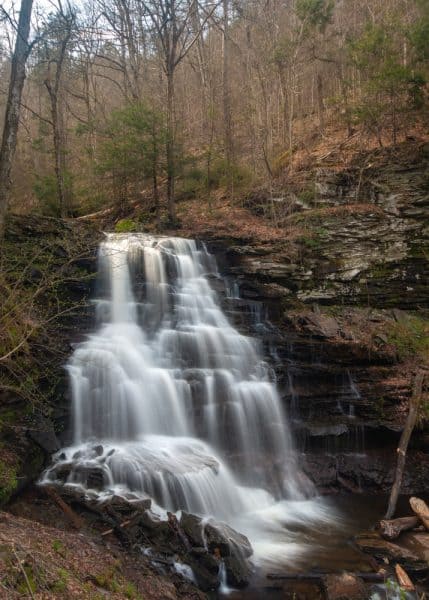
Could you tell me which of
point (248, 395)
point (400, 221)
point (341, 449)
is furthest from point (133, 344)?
point (400, 221)

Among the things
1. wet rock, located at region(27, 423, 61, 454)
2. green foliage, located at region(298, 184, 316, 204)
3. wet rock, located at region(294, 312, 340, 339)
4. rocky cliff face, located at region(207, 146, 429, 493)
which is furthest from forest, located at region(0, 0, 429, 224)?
wet rock, located at region(27, 423, 61, 454)

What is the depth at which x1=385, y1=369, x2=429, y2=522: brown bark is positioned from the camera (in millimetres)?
8750

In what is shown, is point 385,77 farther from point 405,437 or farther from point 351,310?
point 405,437

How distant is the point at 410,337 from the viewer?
Result: 1284cm

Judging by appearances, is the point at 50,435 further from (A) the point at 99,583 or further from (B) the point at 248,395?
(B) the point at 248,395

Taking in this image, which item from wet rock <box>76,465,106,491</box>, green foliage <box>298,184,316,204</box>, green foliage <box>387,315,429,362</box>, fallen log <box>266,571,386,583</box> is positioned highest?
green foliage <box>298,184,316,204</box>

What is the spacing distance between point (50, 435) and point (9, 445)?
2.44ft

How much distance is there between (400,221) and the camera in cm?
1532

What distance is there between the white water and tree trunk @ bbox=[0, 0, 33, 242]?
385 centimetres

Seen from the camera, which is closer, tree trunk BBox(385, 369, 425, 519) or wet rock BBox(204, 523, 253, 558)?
wet rock BBox(204, 523, 253, 558)

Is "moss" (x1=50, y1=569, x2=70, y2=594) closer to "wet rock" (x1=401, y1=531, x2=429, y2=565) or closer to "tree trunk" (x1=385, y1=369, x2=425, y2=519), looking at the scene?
"wet rock" (x1=401, y1=531, x2=429, y2=565)

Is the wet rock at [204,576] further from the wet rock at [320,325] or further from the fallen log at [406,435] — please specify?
the wet rock at [320,325]

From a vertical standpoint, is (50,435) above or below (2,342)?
below

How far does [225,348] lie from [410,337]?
553 centimetres
